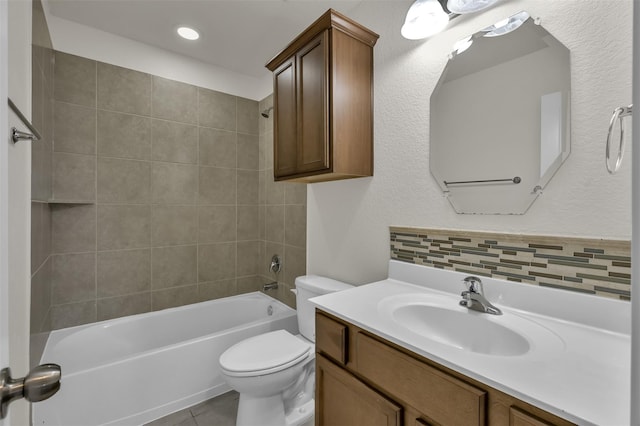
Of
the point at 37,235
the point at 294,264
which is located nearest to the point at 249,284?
the point at 294,264

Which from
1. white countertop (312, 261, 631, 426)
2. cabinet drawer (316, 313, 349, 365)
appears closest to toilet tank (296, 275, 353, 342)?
white countertop (312, 261, 631, 426)

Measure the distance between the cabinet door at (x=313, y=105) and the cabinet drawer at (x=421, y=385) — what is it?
0.92 m

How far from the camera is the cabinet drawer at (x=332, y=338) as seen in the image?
3.37 ft

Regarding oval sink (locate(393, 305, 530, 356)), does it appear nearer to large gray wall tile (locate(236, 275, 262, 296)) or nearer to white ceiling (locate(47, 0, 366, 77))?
white ceiling (locate(47, 0, 366, 77))

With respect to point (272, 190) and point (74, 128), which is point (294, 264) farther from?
point (74, 128)

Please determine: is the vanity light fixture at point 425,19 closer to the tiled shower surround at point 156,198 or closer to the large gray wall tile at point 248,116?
A: the tiled shower surround at point 156,198

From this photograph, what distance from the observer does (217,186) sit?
2.61 meters

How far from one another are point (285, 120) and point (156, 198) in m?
1.33

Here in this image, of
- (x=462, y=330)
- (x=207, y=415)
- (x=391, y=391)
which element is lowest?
(x=207, y=415)

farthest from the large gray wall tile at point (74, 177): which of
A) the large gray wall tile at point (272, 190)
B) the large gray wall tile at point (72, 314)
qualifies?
the large gray wall tile at point (272, 190)

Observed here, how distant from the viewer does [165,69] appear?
2.32m

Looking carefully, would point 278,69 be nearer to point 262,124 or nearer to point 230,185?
point 262,124

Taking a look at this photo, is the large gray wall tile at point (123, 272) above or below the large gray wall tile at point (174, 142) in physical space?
below

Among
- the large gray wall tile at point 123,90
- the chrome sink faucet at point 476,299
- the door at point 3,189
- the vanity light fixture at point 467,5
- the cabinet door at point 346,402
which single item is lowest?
the cabinet door at point 346,402
